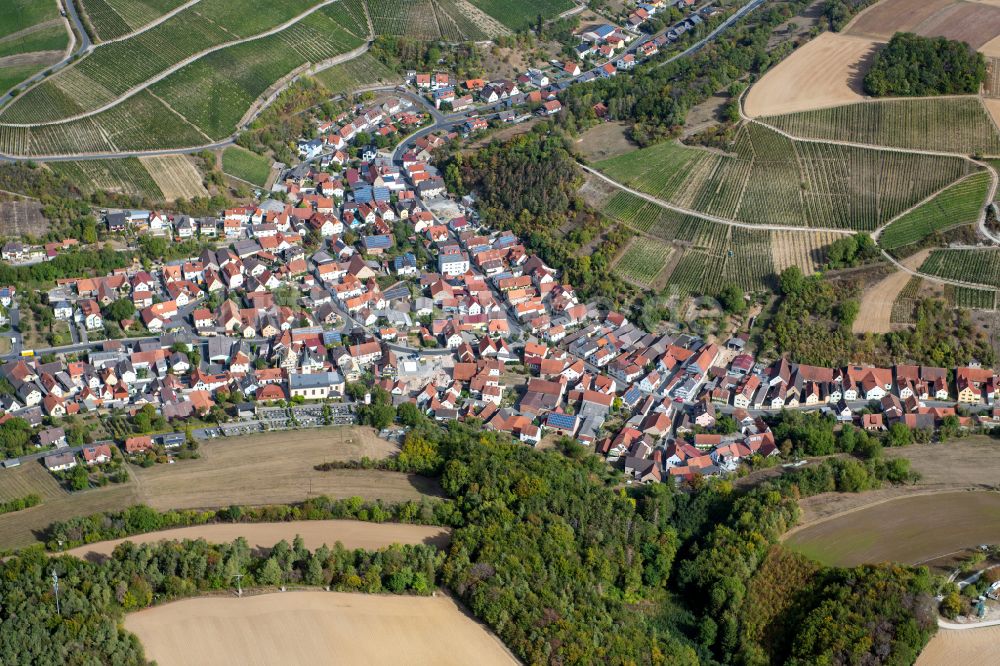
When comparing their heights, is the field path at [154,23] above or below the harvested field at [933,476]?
above

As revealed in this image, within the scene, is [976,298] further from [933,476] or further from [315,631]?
[315,631]

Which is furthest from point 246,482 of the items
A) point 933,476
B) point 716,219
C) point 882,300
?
point 882,300

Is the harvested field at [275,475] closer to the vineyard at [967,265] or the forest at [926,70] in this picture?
the vineyard at [967,265]

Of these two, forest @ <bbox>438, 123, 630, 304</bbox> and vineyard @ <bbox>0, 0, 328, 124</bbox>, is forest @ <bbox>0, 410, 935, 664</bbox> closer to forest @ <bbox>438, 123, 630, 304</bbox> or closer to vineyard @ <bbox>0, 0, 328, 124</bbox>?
forest @ <bbox>438, 123, 630, 304</bbox>

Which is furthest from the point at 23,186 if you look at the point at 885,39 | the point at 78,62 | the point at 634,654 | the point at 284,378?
the point at 885,39

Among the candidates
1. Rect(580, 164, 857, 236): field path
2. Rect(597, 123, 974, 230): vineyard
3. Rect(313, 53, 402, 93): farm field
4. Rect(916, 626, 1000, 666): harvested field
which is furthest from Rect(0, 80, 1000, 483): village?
Rect(313, 53, 402, 93): farm field

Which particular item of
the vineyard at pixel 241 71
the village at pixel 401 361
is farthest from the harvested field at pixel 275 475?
the vineyard at pixel 241 71

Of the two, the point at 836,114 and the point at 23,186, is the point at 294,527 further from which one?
the point at 836,114
